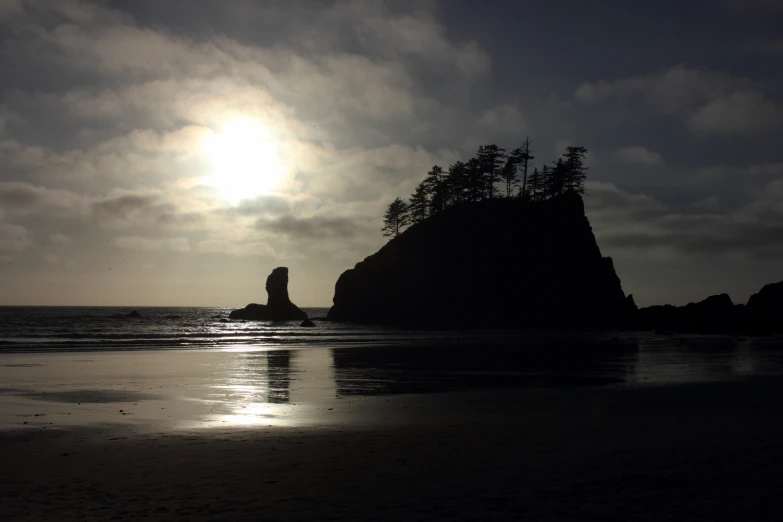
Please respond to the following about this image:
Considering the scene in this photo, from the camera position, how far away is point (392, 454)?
1279cm

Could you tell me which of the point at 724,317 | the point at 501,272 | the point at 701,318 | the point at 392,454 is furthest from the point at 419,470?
the point at 501,272

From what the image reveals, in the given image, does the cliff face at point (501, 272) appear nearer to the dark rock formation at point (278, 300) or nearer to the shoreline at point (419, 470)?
the dark rock formation at point (278, 300)

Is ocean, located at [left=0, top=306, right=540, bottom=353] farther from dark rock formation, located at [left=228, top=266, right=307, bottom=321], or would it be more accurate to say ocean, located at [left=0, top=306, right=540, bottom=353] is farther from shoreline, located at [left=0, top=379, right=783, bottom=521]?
dark rock formation, located at [left=228, top=266, right=307, bottom=321]

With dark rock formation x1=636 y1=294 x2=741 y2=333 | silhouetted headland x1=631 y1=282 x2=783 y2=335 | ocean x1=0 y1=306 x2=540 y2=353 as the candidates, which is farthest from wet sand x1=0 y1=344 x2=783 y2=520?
dark rock formation x1=636 y1=294 x2=741 y2=333

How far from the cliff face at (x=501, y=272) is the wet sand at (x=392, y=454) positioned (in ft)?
270

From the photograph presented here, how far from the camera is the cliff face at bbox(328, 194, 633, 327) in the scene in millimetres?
105875

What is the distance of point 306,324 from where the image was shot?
10762cm

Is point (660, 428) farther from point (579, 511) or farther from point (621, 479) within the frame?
point (579, 511)

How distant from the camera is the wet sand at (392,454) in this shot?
9.28 meters

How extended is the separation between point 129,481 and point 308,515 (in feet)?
12.2

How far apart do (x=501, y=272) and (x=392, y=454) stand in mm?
98671

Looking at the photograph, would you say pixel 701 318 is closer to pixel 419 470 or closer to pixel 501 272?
pixel 501 272

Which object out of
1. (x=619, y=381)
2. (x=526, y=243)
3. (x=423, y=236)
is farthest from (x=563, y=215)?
(x=619, y=381)

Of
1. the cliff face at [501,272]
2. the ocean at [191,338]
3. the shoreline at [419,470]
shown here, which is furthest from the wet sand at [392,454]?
the cliff face at [501,272]
